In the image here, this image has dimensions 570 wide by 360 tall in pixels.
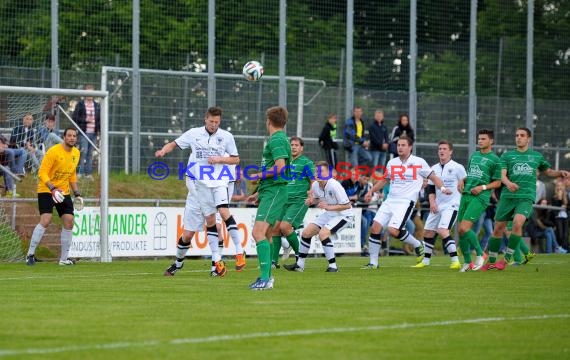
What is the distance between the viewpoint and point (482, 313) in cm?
1025

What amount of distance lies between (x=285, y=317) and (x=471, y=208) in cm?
865

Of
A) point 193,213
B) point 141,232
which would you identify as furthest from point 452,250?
point 141,232

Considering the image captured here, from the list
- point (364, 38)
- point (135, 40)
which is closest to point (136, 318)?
point (135, 40)

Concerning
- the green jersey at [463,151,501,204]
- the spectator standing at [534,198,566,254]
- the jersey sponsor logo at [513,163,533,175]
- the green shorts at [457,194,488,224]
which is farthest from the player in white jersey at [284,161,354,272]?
the spectator standing at [534,198,566,254]

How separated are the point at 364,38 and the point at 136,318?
20257mm

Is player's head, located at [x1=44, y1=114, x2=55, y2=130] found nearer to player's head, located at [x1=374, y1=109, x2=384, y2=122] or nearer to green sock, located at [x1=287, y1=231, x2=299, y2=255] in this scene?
green sock, located at [x1=287, y1=231, x2=299, y2=255]

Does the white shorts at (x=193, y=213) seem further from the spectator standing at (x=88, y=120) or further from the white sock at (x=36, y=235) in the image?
the spectator standing at (x=88, y=120)

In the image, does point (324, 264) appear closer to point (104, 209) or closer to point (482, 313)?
point (104, 209)

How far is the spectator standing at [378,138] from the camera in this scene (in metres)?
27.3

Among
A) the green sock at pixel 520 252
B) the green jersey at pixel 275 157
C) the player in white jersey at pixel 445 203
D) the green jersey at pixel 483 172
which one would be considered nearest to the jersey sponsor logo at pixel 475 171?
the green jersey at pixel 483 172

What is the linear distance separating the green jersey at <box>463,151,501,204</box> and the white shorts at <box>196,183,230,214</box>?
4.07m

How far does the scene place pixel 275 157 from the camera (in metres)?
12.8

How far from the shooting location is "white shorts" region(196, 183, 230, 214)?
54.5 feet

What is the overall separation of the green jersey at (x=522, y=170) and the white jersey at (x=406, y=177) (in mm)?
1414
